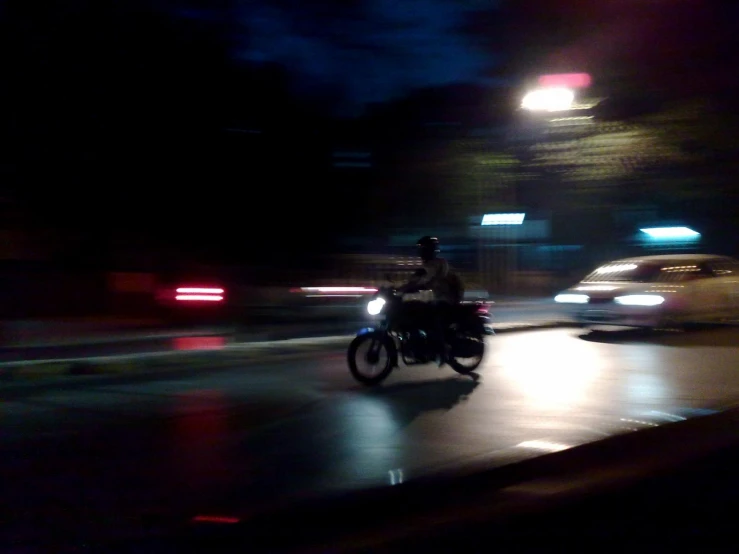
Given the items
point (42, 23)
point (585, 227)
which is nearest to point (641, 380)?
point (42, 23)

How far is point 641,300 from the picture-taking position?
16531mm

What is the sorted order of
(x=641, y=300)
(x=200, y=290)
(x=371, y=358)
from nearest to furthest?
(x=371, y=358) < (x=200, y=290) < (x=641, y=300)

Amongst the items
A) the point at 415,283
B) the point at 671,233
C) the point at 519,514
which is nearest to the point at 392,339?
the point at 415,283

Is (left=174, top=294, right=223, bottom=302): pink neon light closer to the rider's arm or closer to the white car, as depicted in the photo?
the rider's arm

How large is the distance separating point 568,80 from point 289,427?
26.6 ft

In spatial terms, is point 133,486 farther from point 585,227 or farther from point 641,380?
point 585,227

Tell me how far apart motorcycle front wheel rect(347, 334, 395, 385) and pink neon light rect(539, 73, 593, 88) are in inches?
218

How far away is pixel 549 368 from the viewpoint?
1239cm

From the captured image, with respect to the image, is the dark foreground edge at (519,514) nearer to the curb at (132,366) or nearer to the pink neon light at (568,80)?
the curb at (132,366)

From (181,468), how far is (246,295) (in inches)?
389

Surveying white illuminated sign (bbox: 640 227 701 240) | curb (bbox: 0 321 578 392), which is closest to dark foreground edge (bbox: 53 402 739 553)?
curb (bbox: 0 321 578 392)

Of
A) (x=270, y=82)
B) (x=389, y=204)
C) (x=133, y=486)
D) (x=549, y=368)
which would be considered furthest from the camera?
(x=389, y=204)

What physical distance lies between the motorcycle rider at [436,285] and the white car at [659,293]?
6.34m

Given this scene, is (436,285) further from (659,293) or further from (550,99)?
(659,293)
